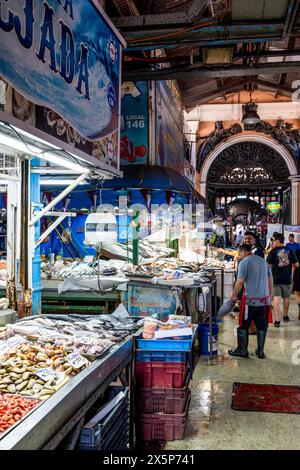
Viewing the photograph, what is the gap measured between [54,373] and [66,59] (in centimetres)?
248

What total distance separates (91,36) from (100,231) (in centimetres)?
298

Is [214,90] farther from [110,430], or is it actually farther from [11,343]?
[110,430]

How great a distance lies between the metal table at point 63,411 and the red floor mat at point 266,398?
2.20 m

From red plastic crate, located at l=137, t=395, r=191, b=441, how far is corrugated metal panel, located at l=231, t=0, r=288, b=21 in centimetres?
484

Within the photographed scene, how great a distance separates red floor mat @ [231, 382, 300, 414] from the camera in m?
5.17

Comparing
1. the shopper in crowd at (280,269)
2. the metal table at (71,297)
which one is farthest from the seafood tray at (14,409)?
the shopper in crowd at (280,269)

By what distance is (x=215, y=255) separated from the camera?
1593cm

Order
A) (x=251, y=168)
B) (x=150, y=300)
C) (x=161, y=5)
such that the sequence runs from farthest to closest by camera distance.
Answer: (x=251, y=168)
(x=161, y=5)
(x=150, y=300)

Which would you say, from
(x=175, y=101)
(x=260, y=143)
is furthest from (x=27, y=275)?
(x=260, y=143)

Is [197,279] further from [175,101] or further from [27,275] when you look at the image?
[175,101]

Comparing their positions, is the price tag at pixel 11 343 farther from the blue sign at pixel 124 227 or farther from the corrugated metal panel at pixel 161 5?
the corrugated metal panel at pixel 161 5

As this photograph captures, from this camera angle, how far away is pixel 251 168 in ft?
75.9

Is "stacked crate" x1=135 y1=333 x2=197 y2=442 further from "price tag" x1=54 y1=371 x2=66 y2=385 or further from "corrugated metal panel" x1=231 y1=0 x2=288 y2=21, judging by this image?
"corrugated metal panel" x1=231 y1=0 x2=288 y2=21

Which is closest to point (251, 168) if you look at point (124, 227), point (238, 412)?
point (124, 227)
